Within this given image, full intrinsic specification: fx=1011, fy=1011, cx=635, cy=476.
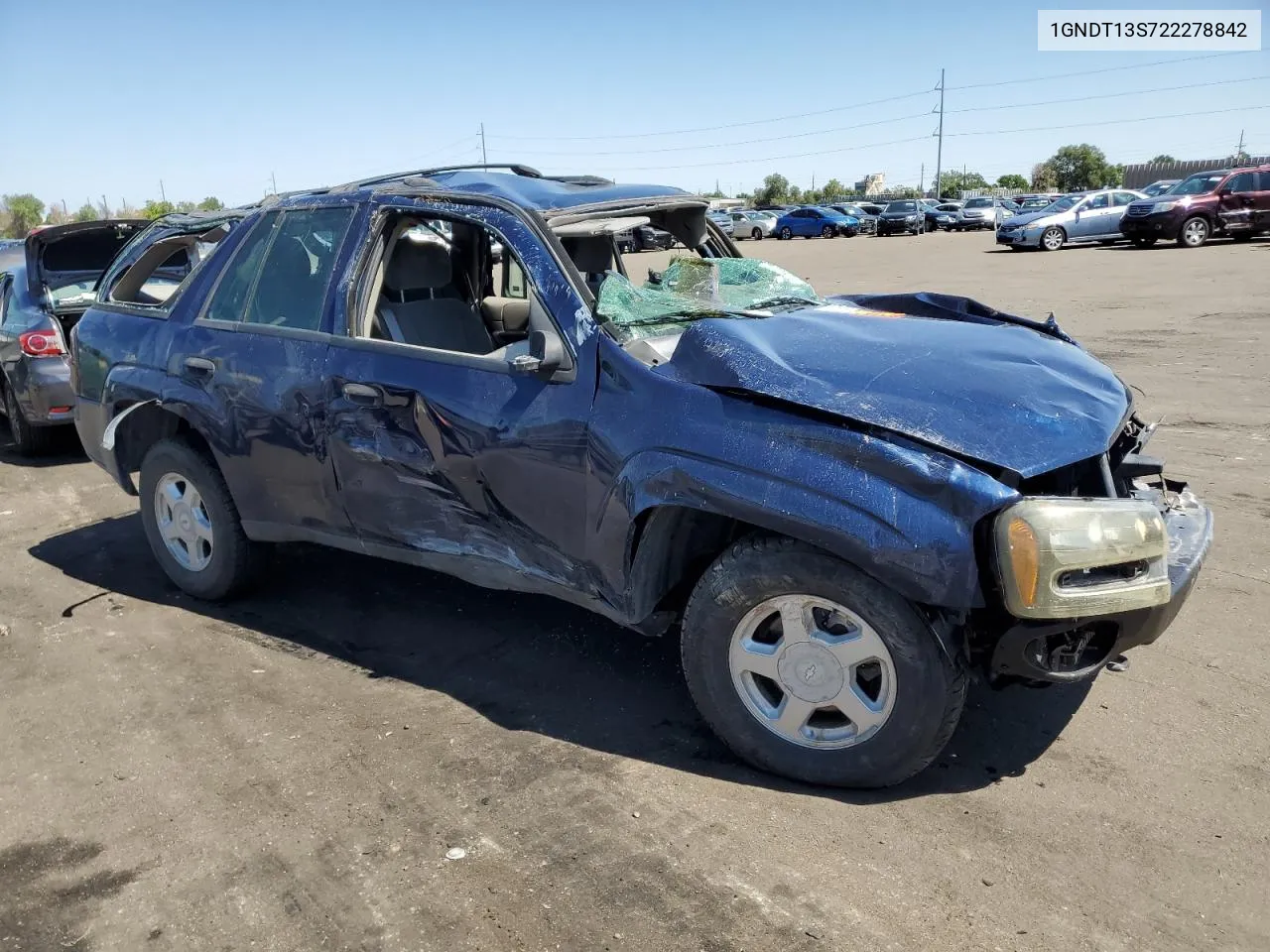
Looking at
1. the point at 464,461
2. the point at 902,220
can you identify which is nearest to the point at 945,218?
the point at 902,220

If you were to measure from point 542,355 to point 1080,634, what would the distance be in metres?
1.91

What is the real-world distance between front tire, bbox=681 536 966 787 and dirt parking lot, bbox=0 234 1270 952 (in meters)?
0.14

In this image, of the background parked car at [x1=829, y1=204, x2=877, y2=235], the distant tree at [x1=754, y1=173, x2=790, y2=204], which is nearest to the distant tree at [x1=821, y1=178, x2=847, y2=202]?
the distant tree at [x1=754, y1=173, x2=790, y2=204]

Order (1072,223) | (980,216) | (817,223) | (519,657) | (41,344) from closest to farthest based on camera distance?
(519,657), (41,344), (1072,223), (980,216), (817,223)

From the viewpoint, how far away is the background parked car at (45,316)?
25.1ft

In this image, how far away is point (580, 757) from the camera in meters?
3.40

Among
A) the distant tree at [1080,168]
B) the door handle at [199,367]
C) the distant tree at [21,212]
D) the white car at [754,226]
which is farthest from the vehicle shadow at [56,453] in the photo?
the distant tree at [1080,168]

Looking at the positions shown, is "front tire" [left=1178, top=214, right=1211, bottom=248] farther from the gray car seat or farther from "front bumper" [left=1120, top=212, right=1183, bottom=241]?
the gray car seat

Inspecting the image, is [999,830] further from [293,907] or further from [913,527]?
[293,907]

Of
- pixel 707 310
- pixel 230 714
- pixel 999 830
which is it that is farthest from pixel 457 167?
pixel 999 830

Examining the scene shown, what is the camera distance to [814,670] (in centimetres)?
307

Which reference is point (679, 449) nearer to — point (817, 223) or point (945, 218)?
point (945, 218)

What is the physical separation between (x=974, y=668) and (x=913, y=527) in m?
0.55

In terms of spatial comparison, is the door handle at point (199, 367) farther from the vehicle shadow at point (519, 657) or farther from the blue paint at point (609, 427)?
the vehicle shadow at point (519, 657)
